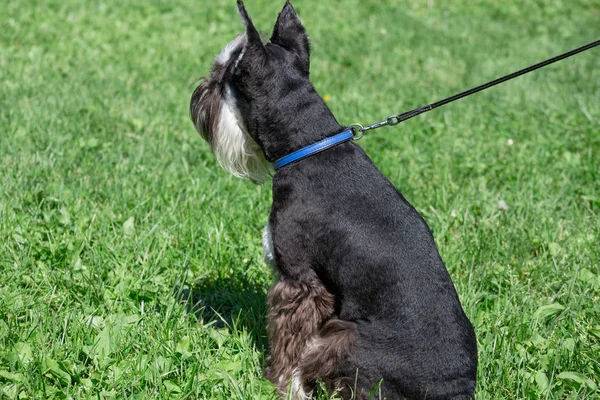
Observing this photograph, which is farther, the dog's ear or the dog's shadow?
the dog's shadow

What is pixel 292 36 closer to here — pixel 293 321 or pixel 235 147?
pixel 235 147

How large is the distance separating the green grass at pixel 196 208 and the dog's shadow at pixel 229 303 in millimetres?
15

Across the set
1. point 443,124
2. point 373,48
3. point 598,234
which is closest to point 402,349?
point 598,234

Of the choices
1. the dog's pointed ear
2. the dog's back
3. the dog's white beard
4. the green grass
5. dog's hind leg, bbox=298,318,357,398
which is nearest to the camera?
the dog's back

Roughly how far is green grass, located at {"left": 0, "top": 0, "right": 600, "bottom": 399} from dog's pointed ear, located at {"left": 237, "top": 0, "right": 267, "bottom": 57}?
4.68 ft

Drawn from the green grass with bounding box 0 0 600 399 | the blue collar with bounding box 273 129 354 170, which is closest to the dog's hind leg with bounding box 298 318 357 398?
the green grass with bounding box 0 0 600 399

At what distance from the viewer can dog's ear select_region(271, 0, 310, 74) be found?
3494 millimetres

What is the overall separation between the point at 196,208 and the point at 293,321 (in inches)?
69.1

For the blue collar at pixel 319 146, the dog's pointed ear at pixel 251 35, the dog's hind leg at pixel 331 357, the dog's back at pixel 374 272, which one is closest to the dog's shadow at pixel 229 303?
the dog's hind leg at pixel 331 357

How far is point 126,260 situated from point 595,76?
25.3ft

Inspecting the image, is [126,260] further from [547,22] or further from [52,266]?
[547,22]

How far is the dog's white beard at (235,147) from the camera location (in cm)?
346

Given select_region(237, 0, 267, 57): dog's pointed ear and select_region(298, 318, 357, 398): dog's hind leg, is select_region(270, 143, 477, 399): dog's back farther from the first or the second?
select_region(237, 0, 267, 57): dog's pointed ear

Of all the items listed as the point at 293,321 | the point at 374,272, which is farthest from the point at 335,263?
the point at 293,321
